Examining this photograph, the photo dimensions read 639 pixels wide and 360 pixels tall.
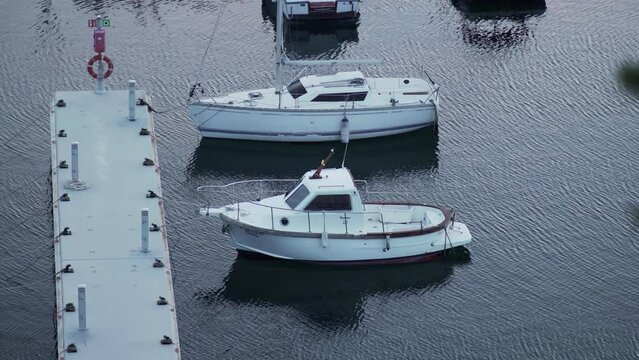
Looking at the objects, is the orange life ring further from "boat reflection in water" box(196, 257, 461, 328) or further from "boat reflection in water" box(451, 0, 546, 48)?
"boat reflection in water" box(451, 0, 546, 48)

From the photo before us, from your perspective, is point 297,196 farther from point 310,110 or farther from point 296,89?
point 296,89

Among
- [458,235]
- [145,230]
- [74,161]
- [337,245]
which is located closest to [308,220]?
[337,245]

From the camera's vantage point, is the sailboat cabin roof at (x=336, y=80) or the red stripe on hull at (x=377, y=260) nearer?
the red stripe on hull at (x=377, y=260)

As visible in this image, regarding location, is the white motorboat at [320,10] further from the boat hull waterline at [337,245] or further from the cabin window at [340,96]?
the boat hull waterline at [337,245]

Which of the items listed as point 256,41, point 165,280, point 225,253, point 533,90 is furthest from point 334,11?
point 165,280

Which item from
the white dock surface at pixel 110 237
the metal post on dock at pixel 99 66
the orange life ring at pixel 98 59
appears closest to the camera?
the white dock surface at pixel 110 237

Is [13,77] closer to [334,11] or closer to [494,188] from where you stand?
[334,11]

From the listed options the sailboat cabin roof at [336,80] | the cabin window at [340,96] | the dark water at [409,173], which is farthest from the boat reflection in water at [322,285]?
the sailboat cabin roof at [336,80]
